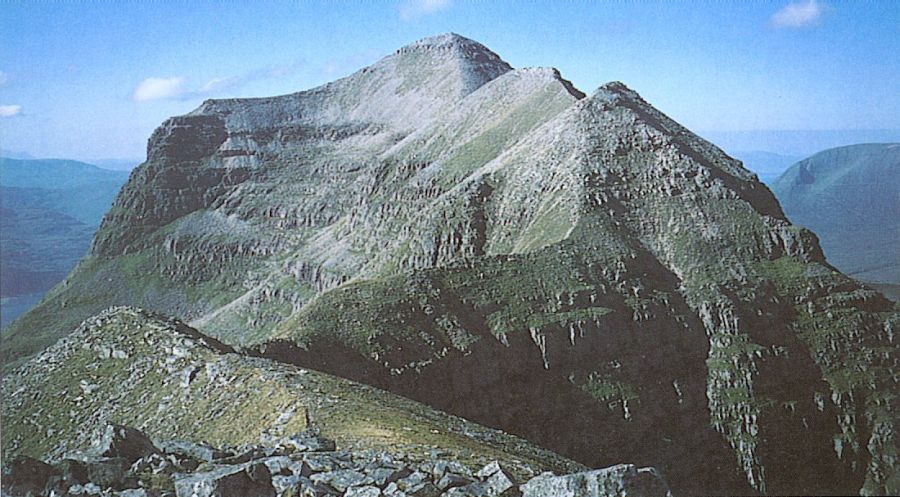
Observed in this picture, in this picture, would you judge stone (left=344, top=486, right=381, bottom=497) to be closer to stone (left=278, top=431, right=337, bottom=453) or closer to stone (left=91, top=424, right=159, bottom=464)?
stone (left=278, top=431, right=337, bottom=453)

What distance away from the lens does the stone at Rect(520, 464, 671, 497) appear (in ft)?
70.0

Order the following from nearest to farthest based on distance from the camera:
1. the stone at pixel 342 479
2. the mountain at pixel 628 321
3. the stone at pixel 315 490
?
the stone at pixel 315 490
the stone at pixel 342 479
the mountain at pixel 628 321

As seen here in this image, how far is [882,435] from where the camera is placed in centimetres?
9244

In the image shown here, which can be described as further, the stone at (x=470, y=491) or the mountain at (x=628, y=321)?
the mountain at (x=628, y=321)

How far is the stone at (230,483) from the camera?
76.4ft

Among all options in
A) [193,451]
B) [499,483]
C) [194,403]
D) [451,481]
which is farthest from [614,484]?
[194,403]

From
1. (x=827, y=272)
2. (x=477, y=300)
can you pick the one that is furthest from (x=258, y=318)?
(x=827, y=272)

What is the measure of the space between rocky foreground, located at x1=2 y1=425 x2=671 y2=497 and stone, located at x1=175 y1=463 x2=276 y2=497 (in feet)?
0.09

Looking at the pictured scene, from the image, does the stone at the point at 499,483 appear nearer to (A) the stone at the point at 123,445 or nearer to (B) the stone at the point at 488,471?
(B) the stone at the point at 488,471

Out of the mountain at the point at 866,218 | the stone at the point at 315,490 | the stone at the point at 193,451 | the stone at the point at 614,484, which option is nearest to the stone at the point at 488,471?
the stone at the point at 614,484

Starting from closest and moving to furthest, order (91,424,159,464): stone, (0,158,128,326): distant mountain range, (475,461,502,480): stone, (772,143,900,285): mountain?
1. (475,461,502,480): stone
2. (91,424,159,464): stone
3. (0,158,128,326): distant mountain range
4. (772,143,900,285): mountain

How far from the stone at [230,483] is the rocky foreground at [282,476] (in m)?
0.03

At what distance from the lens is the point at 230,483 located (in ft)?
77.2

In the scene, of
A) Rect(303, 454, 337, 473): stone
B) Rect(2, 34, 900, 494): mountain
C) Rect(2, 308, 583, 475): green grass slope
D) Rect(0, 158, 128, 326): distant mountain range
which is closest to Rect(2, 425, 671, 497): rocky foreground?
Rect(303, 454, 337, 473): stone
